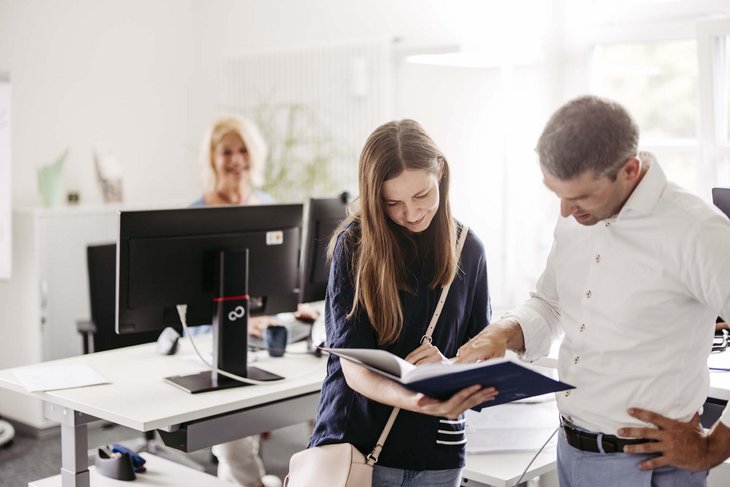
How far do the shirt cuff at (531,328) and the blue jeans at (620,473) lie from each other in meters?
0.23

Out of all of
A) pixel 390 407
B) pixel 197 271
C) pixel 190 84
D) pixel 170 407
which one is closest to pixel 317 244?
pixel 197 271

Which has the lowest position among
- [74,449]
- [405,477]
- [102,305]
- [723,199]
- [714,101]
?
[74,449]

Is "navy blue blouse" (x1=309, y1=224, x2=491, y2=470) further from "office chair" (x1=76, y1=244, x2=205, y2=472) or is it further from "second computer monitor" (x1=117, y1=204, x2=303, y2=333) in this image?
"office chair" (x1=76, y1=244, x2=205, y2=472)

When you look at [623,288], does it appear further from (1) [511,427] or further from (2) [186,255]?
(2) [186,255]

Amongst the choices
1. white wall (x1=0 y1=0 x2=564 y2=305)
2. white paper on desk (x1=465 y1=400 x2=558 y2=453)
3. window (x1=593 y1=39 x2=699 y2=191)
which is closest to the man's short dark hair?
white paper on desk (x1=465 y1=400 x2=558 y2=453)

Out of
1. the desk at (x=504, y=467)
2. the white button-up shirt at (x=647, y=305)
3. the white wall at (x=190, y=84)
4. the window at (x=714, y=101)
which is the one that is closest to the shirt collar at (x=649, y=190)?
the white button-up shirt at (x=647, y=305)

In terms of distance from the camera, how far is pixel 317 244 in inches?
129

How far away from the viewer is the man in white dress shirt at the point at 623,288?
151 cm

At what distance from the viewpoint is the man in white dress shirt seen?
1514mm

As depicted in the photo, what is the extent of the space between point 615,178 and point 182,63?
15.7ft

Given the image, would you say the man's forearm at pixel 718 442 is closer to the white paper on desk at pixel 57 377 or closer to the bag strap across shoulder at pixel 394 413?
the bag strap across shoulder at pixel 394 413

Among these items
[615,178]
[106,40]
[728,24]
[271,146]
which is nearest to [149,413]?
[615,178]

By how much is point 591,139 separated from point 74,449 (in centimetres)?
182

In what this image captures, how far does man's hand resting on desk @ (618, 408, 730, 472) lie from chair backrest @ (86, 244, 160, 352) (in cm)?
275
